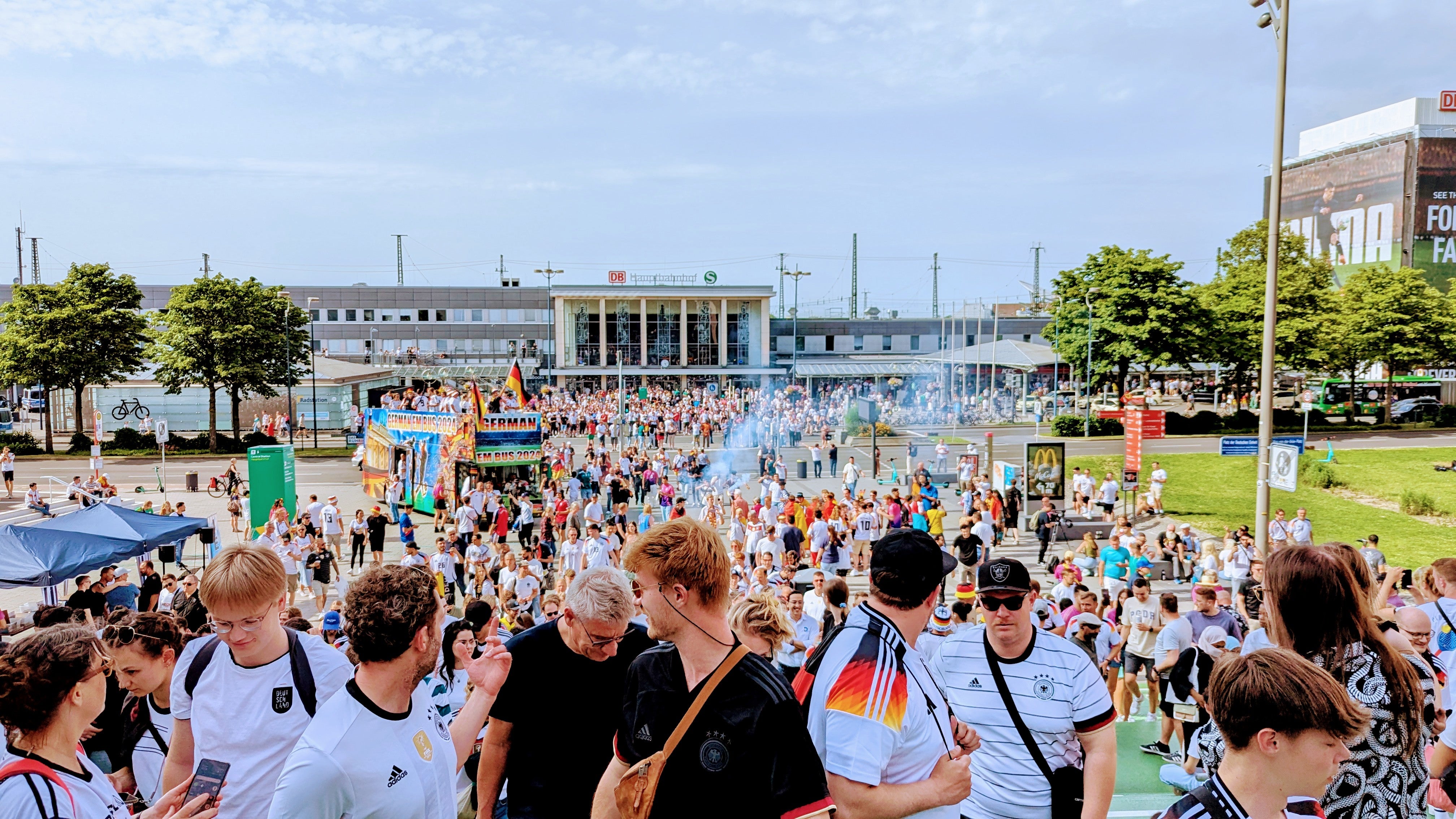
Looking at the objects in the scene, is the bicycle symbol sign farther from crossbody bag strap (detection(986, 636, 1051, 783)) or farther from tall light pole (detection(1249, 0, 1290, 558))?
crossbody bag strap (detection(986, 636, 1051, 783))

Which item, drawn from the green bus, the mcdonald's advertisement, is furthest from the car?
the mcdonald's advertisement

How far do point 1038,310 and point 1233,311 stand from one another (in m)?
41.9

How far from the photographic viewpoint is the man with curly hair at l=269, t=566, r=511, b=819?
90.7 inches

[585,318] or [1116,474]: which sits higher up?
[585,318]

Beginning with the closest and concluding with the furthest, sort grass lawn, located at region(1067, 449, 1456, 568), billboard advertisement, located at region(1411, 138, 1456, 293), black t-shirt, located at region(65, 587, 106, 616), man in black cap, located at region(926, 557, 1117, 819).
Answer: man in black cap, located at region(926, 557, 1117, 819) < black t-shirt, located at region(65, 587, 106, 616) < grass lawn, located at region(1067, 449, 1456, 568) < billboard advertisement, located at region(1411, 138, 1456, 293)

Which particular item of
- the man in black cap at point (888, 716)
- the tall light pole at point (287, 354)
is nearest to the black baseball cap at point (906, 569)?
the man in black cap at point (888, 716)

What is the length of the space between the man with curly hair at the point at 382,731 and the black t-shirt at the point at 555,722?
0.47 metres

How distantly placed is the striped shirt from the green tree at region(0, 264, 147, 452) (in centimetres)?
4944

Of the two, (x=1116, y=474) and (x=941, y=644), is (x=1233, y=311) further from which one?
(x=941, y=644)

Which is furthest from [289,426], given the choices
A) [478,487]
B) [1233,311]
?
[1233,311]

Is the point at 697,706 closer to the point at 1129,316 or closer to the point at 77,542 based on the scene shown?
the point at 77,542

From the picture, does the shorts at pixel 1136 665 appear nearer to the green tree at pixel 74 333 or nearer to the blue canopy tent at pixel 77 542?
the blue canopy tent at pixel 77 542

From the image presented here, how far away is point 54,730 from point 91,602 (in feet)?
32.7

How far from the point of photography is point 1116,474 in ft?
99.2
